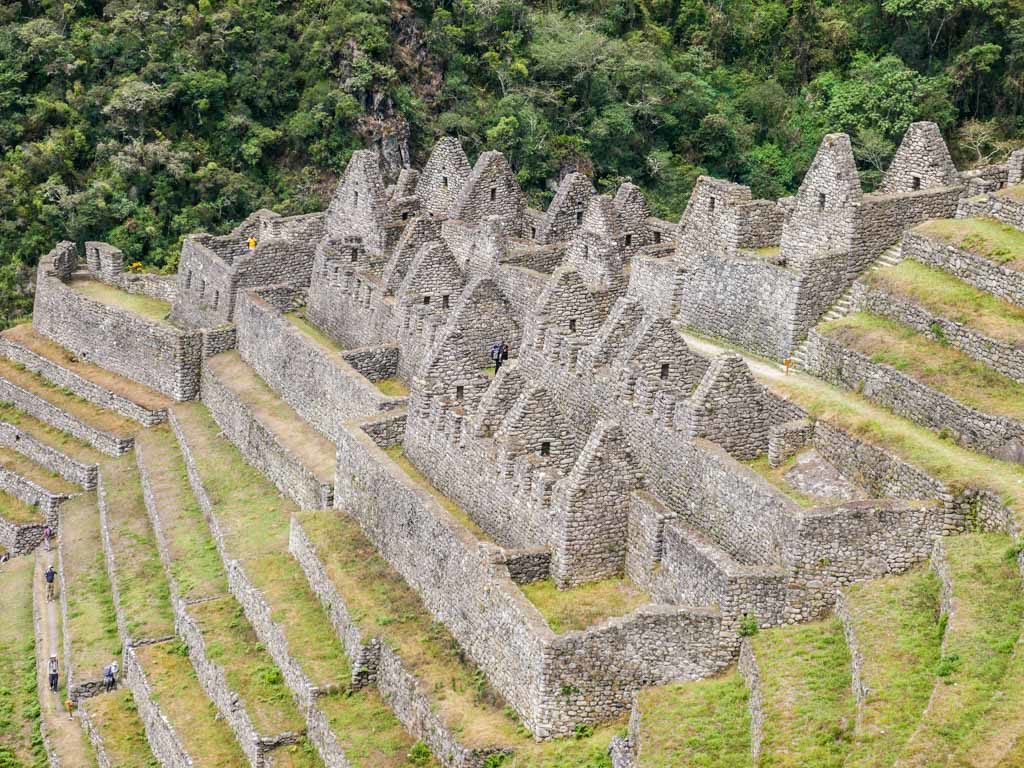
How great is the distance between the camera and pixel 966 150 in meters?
64.6

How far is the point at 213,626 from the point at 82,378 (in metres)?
16.7

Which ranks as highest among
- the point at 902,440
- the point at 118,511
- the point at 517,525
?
the point at 902,440

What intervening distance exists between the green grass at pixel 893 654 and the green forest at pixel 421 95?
34.3 meters

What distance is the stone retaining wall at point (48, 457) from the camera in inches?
2099

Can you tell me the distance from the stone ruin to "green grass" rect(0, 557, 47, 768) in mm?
6584

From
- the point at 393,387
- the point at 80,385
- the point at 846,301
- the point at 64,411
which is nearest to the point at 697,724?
the point at 846,301

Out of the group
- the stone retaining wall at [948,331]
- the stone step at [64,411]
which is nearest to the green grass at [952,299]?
the stone retaining wall at [948,331]

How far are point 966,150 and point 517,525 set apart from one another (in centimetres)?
3210

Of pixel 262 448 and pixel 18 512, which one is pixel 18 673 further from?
pixel 18 512

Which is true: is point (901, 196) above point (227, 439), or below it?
above

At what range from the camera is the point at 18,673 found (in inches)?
1815

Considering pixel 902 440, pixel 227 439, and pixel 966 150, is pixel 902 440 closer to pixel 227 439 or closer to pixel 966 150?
pixel 227 439

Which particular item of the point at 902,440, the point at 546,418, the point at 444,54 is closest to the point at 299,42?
the point at 444,54

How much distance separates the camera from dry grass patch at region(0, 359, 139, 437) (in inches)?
2157
